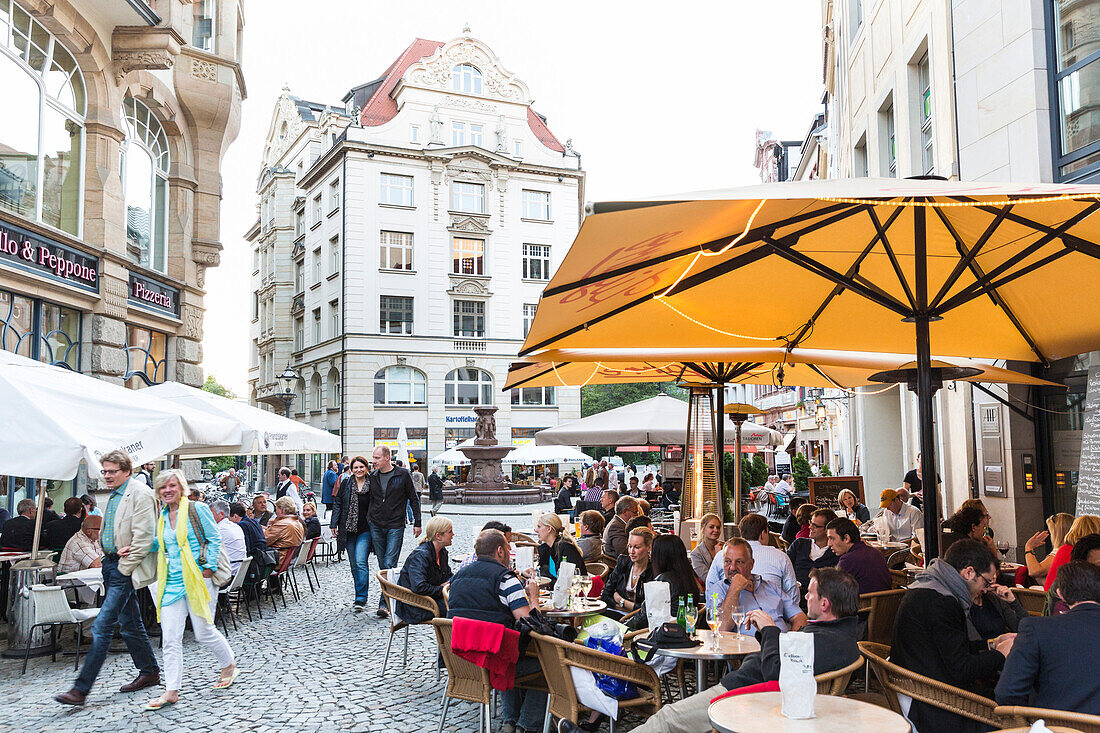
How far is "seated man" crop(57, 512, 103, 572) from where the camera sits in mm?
8797

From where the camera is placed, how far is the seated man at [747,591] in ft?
18.6

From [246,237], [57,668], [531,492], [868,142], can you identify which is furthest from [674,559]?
[246,237]

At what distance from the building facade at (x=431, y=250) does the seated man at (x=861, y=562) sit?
3557 centimetres

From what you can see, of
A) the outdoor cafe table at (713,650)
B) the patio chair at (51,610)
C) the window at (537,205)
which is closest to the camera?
the outdoor cafe table at (713,650)

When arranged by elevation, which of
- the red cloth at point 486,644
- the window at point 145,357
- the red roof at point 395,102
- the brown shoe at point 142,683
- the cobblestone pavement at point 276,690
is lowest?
the cobblestone pavement at point 276,690

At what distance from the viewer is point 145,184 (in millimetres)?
17078

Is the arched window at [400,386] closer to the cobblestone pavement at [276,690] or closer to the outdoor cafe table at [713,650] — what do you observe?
the cobblestone pavement at [276,690]

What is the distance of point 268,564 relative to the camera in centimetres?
1060

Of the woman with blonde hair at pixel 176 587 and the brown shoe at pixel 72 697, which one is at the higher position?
the woman with blonde hair at pixel 176 587

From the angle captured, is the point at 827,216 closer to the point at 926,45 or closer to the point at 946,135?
the point at 946,135

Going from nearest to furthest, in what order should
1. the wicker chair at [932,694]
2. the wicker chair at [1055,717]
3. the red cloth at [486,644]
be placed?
the wicker chair at [1055,717], the wicker chair at [932,694], the red cloth at [486,644]

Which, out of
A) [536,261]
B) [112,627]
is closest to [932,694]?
[112,627]

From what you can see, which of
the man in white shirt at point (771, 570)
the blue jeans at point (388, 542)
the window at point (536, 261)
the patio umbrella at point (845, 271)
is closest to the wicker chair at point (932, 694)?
the patio umbrella at point (845, 271)

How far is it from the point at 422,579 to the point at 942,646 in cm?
421
